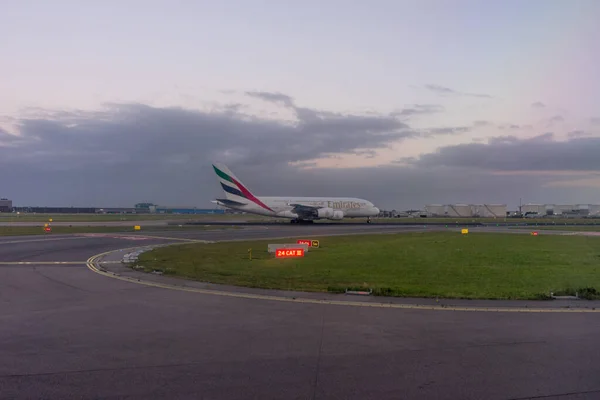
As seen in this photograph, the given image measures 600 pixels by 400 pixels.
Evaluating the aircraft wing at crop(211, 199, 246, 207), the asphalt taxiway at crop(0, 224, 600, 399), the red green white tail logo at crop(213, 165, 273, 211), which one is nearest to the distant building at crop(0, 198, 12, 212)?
the aircraft wing at crop(211, 199, 246, 207)

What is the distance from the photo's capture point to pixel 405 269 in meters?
21.4

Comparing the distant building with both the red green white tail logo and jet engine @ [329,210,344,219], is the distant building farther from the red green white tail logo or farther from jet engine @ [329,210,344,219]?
jet engine @ [329,210,344,219]

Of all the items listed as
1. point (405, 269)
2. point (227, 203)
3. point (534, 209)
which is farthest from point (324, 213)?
point (534, 209)

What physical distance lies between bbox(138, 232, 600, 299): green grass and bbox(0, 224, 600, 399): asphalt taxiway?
2.50m

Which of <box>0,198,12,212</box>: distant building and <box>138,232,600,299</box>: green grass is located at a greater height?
<box>0,198,12,212</box>: distant building

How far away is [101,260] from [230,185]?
165 feet

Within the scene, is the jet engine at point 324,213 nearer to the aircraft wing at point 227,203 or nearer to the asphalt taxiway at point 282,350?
the aircraft wing at point 227,203

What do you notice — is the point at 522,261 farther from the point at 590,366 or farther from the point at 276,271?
the point at 590,366

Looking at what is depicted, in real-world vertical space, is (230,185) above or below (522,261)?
above

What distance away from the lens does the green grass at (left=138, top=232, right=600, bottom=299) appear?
16.2 metres

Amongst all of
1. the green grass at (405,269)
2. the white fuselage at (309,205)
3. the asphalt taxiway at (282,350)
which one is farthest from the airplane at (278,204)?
the asphalt taxiway at (282,350)

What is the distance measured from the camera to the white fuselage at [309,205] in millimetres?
75688

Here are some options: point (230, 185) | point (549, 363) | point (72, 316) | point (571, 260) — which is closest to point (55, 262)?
point (72, 316)

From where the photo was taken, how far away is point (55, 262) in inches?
936
